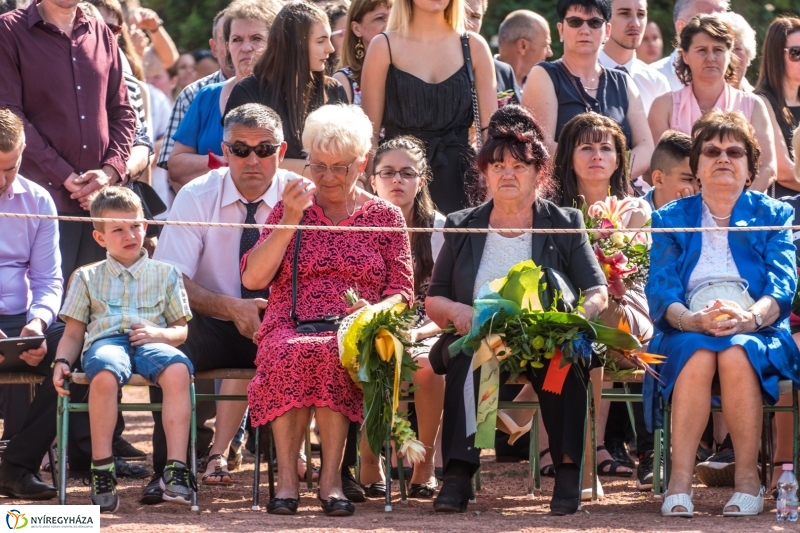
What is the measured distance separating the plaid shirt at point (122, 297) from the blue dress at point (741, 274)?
215cm

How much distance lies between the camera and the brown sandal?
6430mm

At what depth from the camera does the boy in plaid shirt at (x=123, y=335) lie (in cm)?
559

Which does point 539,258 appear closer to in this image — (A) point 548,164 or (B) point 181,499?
(A) point 548,164

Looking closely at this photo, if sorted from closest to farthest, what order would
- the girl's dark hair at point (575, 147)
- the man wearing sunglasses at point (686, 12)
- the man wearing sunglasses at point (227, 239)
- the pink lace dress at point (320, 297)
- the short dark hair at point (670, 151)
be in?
the pink lace dress at point (320, 297) → the man wearing sunglasses at point (227, 239) → the girl's dark hair at point (575, 147) → the short dark hair at point (670, 151) → the man wearing sunglasses at point (686, 12)

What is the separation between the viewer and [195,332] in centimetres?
623

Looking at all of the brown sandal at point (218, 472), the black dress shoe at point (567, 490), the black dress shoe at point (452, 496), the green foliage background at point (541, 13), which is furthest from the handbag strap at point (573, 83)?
the green foliage background at point (541, 13)

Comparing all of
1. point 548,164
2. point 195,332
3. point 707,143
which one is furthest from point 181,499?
point 707,143

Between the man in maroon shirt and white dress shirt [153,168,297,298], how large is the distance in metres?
0.71

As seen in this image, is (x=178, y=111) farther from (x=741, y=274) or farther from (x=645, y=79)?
(x=741, y=274)

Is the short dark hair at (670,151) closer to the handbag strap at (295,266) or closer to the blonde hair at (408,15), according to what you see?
the blonde hair at (408,15)

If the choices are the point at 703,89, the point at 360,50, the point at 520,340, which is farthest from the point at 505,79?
the point at 520,340

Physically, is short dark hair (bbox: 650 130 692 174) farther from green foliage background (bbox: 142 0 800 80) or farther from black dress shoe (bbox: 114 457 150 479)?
green foliage background (bbox: 142 0 800 80)

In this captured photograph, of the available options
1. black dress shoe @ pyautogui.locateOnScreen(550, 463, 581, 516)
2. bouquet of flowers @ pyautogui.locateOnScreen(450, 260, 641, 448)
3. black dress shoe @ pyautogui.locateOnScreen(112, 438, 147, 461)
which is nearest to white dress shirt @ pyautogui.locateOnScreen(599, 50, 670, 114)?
bouquet of flowers @ pyautogui.locateOnScreen(450, 260, 641, 448)

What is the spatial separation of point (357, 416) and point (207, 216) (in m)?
1.47
